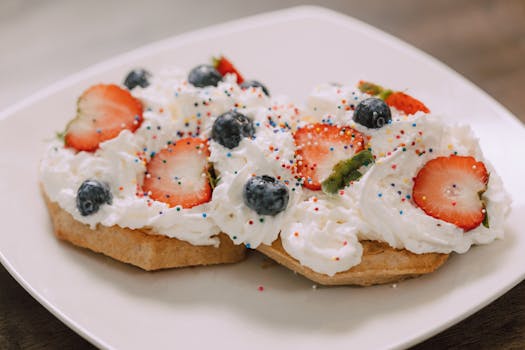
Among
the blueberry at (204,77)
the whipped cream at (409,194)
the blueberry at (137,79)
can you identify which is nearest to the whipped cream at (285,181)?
the whipped cream at (409,194)

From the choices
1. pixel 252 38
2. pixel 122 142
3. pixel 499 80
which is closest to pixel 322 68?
pixel 252 38

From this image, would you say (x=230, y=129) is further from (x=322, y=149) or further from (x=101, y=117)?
(x=101, y=117)

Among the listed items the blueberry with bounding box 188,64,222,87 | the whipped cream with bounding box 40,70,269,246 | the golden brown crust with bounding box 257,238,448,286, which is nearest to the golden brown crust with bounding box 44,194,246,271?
the whipped cream with bounding box 40,70,269,246

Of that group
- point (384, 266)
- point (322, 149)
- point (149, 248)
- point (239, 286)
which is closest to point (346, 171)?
point (322, 149)

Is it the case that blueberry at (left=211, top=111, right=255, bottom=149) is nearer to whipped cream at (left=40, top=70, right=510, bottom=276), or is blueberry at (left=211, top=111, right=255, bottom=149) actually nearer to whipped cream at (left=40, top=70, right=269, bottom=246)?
whipped cream at (left=40, top=70, right=510, bottom=276)

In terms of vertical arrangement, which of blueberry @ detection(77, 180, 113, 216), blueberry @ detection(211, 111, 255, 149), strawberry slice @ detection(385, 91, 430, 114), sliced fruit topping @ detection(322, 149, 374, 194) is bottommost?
blueberry @ detection(77, 180, 113, 216)

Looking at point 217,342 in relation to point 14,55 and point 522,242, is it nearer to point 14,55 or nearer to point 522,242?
point 522,242

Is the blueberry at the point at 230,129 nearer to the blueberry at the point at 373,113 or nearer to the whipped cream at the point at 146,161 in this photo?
the whipped cream at the point at 146,161
